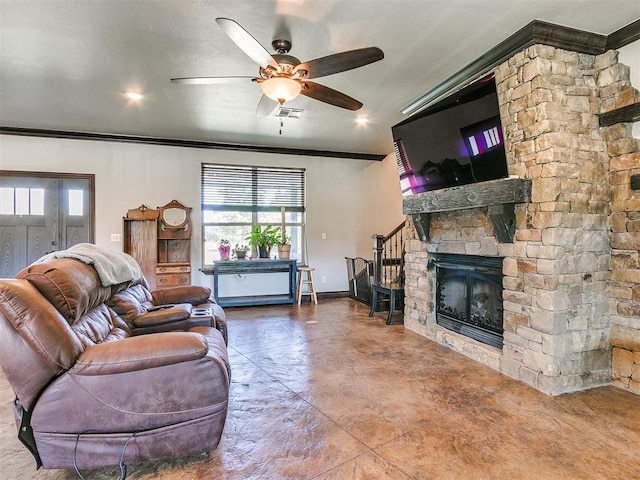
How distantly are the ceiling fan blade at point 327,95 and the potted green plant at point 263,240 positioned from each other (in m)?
3.45

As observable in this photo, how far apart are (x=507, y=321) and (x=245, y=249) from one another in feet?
13.8

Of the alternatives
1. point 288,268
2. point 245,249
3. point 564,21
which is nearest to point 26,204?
point 245,249

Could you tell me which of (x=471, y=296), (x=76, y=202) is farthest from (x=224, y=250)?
(x=471, y=296)

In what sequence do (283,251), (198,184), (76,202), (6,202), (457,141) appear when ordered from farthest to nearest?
1. (283,251)
2. (198,184)
3. (76,202)
4. (6,202)
5. (457,141)

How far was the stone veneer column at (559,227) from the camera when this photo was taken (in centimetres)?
274

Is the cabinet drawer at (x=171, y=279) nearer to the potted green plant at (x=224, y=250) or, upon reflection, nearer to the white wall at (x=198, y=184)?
the white wall at (x=198, y=184)

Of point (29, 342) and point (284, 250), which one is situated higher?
point (284, 250)

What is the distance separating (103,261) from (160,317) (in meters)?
0.59

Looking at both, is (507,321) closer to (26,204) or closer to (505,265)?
(505,265)

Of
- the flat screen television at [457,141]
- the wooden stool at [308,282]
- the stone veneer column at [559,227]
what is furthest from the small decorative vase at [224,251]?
the stone veneer column at [559,227]

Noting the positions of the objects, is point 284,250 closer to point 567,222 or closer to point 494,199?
point 494,199

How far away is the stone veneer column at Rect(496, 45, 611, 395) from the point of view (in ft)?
8.98

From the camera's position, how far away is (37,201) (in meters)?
5.36

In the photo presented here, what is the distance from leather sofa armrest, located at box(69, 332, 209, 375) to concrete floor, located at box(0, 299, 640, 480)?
57cm
